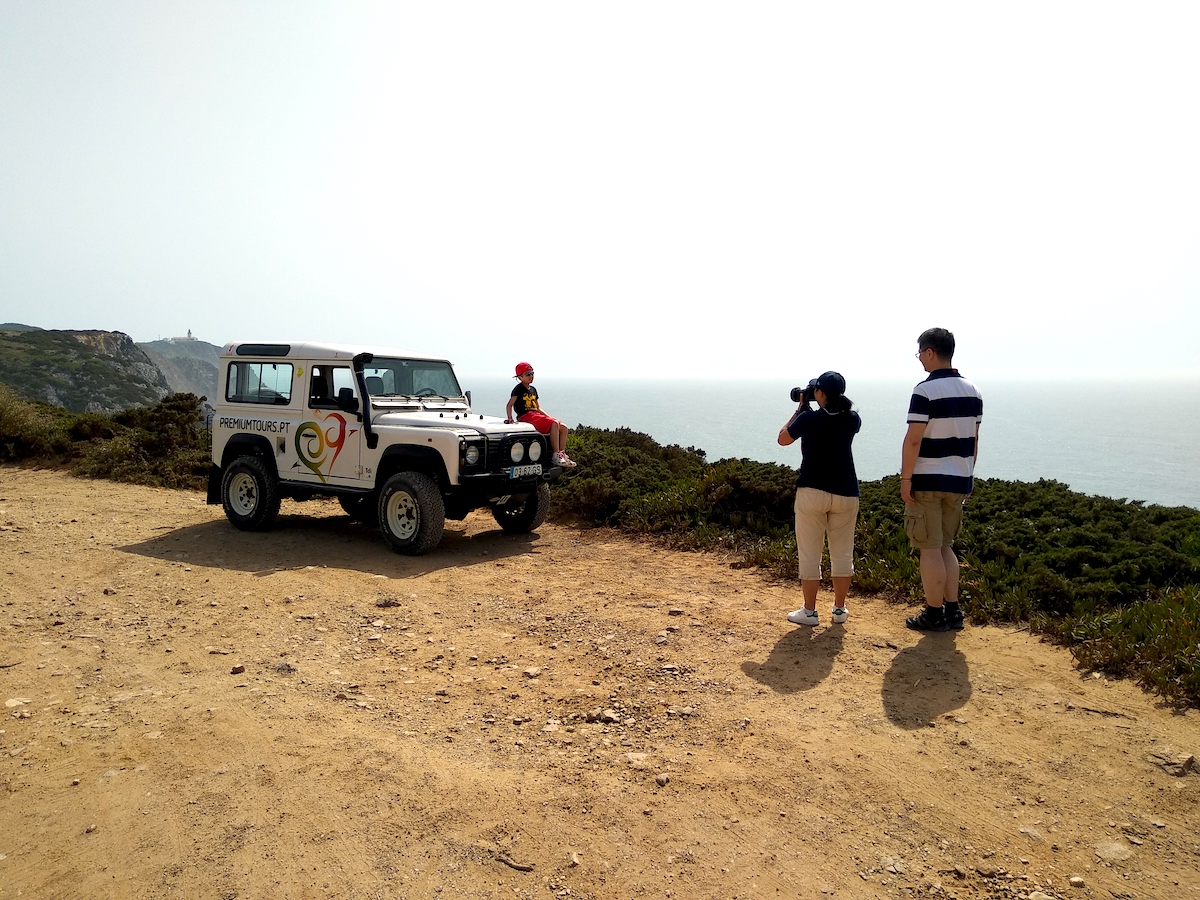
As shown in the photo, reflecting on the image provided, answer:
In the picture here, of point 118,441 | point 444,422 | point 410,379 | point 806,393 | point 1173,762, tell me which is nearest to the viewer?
point 1173,762

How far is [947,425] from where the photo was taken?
530cm

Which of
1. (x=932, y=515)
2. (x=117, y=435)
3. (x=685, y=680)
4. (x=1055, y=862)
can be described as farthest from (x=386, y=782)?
(x=117, y=435)

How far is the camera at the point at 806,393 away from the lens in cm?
556

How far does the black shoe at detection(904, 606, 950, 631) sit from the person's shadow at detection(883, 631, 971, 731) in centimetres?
11

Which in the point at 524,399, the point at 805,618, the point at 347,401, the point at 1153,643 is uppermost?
the point at 524,399

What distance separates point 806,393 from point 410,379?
207 inches

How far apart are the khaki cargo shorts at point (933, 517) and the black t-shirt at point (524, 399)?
17.7 feet

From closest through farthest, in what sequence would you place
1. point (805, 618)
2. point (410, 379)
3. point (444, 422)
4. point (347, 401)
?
point (805, 618), point (444, 422), point (347, 401), point (410, 379)

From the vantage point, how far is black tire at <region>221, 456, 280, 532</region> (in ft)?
29.9

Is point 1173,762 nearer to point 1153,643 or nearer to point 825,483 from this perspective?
point 1153,643

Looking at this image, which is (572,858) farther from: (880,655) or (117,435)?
(117,435)

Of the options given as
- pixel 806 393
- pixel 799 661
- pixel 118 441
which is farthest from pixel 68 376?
pixel 799 661

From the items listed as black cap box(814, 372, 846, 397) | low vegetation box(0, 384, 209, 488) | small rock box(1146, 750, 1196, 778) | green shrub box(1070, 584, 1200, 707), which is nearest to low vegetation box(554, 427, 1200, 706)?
green shrub box(1070, 584, 1200, 707)

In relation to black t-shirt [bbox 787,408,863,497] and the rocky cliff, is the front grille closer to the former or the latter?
black t-shirt [bbox 787,408,863,497]
